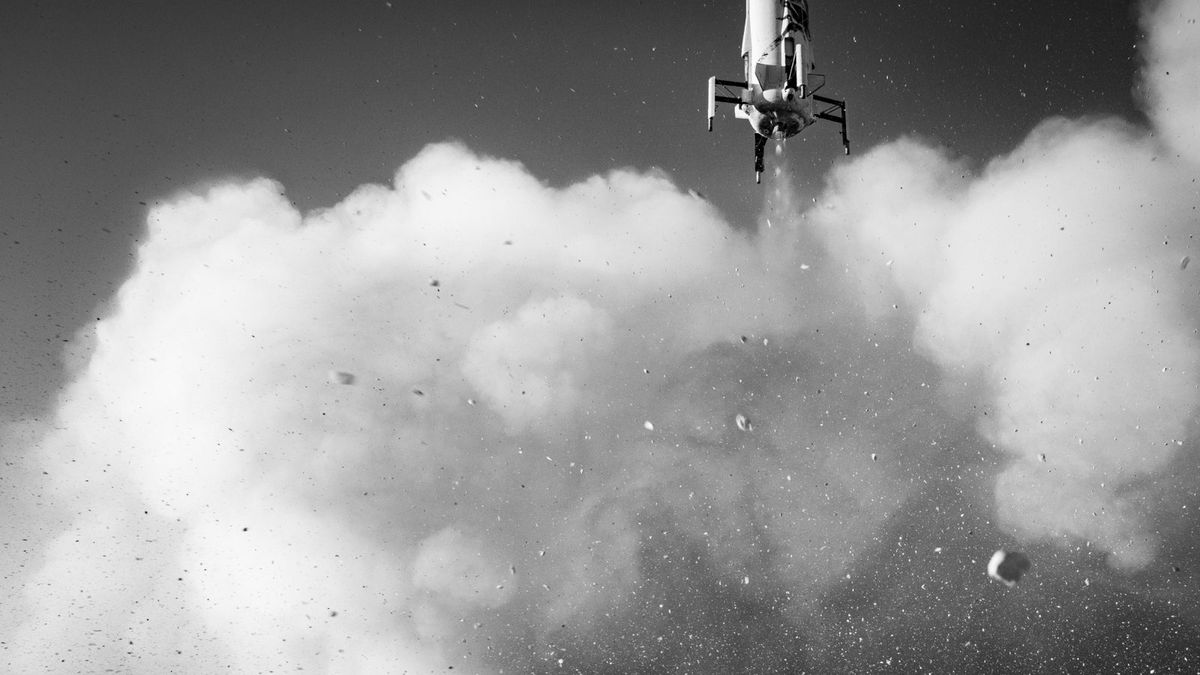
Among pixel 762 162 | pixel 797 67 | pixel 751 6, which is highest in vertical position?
pixel 751 6

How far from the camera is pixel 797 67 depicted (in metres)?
15.9

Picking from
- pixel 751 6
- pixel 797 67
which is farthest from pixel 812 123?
pixel 751 6

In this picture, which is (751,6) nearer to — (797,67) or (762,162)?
(797,67)

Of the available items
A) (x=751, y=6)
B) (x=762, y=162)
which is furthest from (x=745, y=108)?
(x=751, y=6)

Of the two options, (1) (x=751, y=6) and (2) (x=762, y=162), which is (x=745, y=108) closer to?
(2) (x=762, y=162)

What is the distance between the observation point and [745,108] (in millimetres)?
16188

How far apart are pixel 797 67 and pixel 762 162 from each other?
2.09 meters

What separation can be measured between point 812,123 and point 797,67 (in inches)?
48.1

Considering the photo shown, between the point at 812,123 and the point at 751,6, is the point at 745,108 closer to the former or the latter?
the point at 812,123

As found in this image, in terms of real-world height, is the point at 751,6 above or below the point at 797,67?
above

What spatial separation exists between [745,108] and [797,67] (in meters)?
1.36

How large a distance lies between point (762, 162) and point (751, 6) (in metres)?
3.59

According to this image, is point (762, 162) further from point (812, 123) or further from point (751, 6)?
point (751, 6)

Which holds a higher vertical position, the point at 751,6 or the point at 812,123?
the point at 751,6
